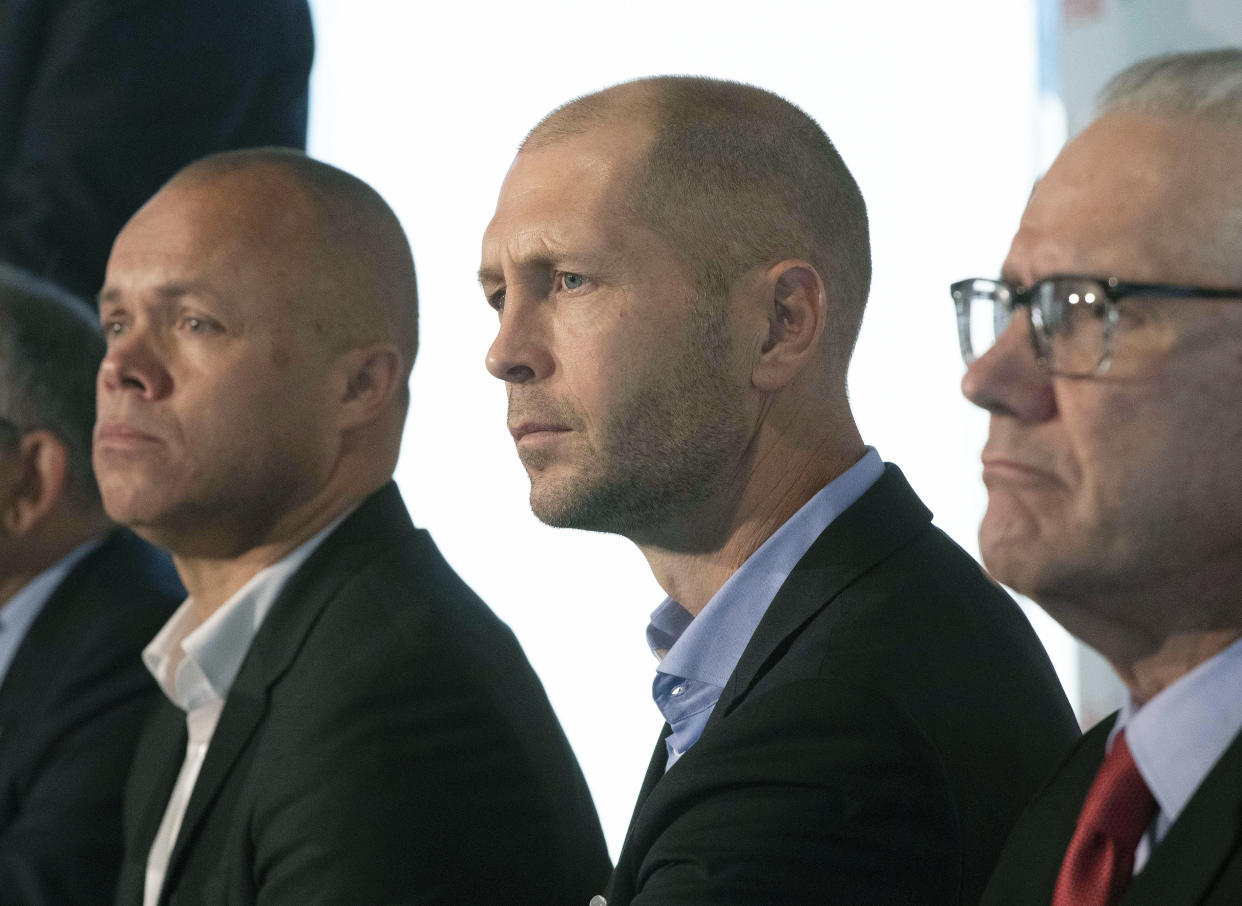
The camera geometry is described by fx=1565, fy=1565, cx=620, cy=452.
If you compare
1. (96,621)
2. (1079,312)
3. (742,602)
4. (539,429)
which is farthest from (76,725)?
(1079,312)

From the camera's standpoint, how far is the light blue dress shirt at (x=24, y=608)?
2.27 metres

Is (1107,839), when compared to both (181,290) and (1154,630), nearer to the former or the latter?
(1154,630)

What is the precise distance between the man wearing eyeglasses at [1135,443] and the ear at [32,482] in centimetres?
168

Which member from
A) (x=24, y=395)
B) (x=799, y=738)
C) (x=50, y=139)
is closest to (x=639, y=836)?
→ (x=799, y=738)

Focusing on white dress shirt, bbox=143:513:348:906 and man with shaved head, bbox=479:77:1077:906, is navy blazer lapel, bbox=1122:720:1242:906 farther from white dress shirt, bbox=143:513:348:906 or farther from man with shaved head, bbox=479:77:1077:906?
white dress shirt, bbox=143:513:348:906

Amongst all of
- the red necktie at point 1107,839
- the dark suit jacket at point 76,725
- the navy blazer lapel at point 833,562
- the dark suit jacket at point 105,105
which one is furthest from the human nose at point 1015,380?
the dark suit jacket at point 105,105

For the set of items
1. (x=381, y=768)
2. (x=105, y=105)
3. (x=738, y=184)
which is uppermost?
(x=105, y=105)

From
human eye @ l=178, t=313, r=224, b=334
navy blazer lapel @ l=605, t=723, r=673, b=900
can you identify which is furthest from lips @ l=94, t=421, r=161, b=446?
navy blazer lapel @ l=605, t=723, r=673, b=900

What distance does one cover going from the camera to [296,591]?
193 cm

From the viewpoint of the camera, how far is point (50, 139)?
267cm

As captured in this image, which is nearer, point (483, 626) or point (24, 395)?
point (483, 626)

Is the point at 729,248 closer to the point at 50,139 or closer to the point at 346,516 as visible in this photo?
the point at 346,516

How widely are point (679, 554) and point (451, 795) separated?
0.36 m

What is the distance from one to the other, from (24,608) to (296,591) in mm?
597
